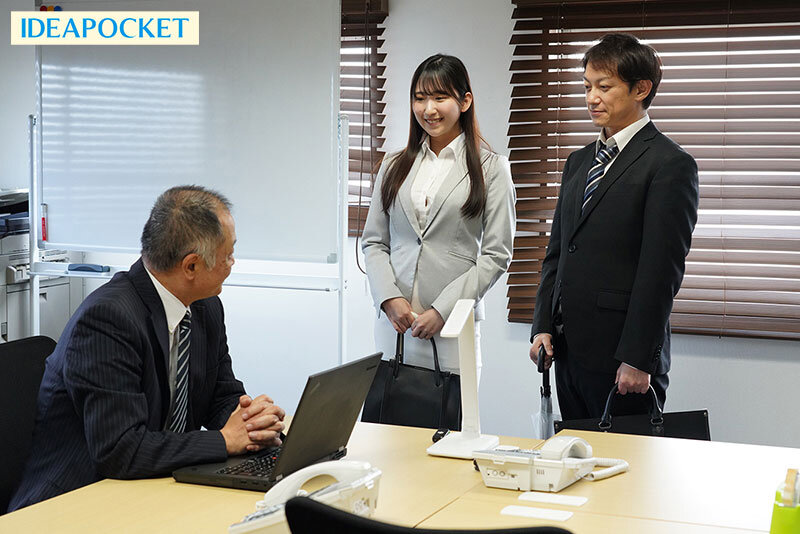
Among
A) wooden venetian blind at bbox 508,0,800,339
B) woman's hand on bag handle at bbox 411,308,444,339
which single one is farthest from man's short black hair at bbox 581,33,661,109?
wooden venetian blind at bbox 508,0,800,339

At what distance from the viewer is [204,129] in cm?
416

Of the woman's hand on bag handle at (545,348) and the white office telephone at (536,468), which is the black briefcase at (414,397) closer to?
the woman's hand on bag handle at (545,348)

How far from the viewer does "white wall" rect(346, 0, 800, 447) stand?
389cm

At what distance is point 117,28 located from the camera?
14.0ft

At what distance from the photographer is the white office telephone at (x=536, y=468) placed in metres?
1.84

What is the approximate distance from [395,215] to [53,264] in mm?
2069

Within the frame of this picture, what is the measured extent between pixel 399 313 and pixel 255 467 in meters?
1.17

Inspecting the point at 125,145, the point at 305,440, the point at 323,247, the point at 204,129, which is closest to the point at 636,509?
the point at 305,440

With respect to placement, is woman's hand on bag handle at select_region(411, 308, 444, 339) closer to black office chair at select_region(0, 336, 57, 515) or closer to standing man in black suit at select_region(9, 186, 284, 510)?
standing man in black suit at select_region(9, 186, 284, 510)

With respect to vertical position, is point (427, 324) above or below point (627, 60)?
below

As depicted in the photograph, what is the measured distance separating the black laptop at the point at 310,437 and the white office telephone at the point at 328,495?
157 millimetres

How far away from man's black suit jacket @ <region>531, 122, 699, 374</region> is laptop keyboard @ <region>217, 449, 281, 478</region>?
1149 millimetres

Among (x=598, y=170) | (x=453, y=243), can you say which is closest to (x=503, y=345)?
(x=453, y=243)

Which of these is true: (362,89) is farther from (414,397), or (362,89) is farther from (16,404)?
(16,404)
